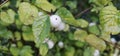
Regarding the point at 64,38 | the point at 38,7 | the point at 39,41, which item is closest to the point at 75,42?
the point at 64,38

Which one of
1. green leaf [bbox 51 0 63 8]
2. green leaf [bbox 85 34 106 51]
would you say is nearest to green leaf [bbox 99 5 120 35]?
green leaf [bbox 85 34 106 51]

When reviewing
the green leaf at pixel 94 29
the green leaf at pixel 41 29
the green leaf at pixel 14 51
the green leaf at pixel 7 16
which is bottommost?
the green leaf at pixel 14 51

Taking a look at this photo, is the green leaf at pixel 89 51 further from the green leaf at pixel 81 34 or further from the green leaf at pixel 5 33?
the green leaf at pixel 5 33

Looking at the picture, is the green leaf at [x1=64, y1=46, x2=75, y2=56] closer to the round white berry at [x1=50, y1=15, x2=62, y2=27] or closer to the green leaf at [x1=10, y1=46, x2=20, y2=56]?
the green leaf at [x1=10, y1=46, x2=20, y2=56]

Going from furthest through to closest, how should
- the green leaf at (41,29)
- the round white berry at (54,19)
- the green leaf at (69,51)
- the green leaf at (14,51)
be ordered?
the green leaf at (69,51), the green leaf at (14,51), the round white berry at (54,19), the green leaf at (41,29)

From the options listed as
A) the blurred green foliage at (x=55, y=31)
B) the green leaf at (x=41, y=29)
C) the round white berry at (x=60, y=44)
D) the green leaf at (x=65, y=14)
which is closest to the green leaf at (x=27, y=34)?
the blurred green foliage at (x=55, y=31)

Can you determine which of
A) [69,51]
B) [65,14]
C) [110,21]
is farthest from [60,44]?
[110,21]

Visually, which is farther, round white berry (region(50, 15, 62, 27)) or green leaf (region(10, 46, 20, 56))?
green leaf (region(10, 46, 20, 56))

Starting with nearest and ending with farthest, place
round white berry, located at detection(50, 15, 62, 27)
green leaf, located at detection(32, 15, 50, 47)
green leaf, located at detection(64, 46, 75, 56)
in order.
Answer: green leaf, located at detection(32, 15, 50, 47) < round white berry, located at detection(50, 15, 62, 27) < green leaf, located at detection(64, 46, 75, 56)

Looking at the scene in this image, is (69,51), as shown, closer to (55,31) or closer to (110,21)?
(55,31)
